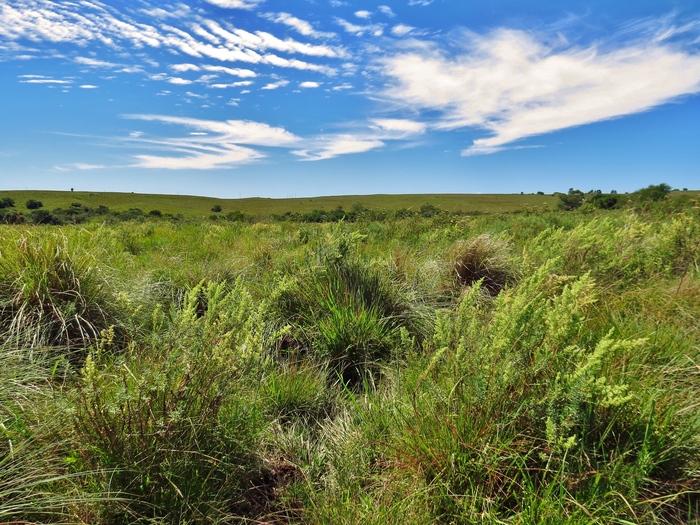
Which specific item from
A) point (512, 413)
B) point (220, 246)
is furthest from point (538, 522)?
point (220, 246)

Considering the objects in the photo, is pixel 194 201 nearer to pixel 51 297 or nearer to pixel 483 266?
pixel 483 266

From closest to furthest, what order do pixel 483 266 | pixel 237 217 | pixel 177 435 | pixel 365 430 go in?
pixel 177 435, pixel 365 430, pixel 483 266, pixel 237 217

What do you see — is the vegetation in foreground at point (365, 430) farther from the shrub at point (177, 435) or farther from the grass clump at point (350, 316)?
the grass clump at point (350, 316)

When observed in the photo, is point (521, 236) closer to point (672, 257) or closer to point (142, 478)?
point (672, 257)

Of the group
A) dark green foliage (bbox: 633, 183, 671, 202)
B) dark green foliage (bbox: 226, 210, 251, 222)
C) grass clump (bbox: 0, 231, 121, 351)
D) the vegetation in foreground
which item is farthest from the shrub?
dark green foliage (bbox: 226, 210, 251, 222)

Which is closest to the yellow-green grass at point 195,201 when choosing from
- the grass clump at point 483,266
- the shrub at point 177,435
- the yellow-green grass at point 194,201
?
the yellow-green grass at point 194,201

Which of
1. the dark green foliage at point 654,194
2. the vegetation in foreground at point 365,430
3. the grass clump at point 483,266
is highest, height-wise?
the dark green foliage at point 654,194

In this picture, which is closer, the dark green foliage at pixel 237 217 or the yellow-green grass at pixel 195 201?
the dark green foliage at pixel 237 217

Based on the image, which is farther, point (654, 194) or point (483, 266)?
point (654, 194)

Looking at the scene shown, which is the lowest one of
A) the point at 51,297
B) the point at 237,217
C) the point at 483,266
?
the point at 51,297

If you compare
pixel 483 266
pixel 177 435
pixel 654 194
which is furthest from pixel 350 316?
pixel 654 194

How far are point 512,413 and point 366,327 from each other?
5.48 feet

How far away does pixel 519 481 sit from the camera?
182cm

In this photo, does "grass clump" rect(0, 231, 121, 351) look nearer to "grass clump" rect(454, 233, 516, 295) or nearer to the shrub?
the shrub
